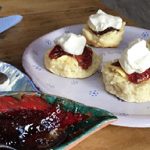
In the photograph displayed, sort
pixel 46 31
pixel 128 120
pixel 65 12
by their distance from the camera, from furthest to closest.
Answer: pixel 65 12 → pixel 46 31 → pixel 128 120

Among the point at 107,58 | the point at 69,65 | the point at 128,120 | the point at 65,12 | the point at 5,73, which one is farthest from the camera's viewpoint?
the point at 65,12

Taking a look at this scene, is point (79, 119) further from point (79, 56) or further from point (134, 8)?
point (134, 8)

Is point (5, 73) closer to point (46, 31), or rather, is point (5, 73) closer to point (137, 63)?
point (137, 63)

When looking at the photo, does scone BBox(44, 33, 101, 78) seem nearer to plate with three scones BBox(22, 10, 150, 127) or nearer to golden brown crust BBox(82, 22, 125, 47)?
plate with three scones BBox(22, 10, 150, 127)

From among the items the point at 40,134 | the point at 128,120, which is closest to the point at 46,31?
the point at 128,120

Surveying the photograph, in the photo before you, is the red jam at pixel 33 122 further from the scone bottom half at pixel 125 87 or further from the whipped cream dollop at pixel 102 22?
the whipped cream dollop at pixel 102 22

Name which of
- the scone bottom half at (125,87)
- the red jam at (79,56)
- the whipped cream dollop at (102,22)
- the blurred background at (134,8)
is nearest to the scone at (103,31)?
the whipped cream dollop at (102,22)

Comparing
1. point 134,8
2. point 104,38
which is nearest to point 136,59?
point 104,38
